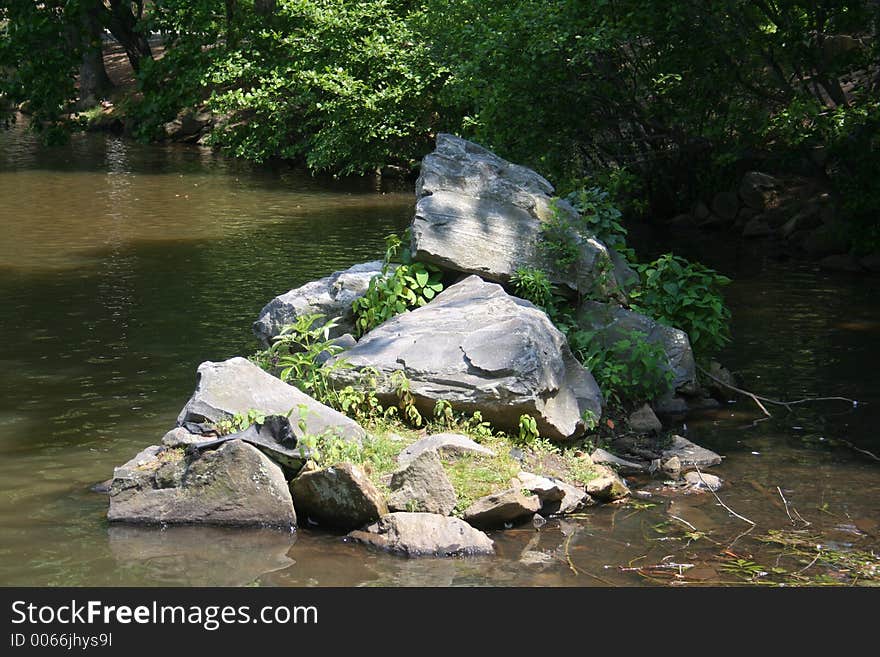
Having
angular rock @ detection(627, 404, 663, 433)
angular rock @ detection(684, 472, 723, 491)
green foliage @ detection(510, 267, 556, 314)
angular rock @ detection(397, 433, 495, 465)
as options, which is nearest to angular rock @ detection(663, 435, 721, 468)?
angular rock @ detection(684, 472, 723, 491)

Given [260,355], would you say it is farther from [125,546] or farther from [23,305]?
[23,305]

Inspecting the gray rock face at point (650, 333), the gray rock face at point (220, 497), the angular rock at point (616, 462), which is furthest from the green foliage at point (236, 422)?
the gray rock face at point (650, 333)

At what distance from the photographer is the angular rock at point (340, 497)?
6.62 meters

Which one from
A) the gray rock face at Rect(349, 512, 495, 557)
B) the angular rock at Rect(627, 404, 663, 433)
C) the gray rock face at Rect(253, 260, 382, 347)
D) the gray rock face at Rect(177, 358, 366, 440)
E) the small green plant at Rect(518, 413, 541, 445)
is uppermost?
the gray rock face at Rect(253, 260, 382, 347)

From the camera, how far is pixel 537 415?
7.79m

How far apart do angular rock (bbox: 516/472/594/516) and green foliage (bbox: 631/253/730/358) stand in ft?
9.70

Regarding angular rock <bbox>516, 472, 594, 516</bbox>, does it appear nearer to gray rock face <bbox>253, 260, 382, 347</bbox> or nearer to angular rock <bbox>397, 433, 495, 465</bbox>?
angular rock <bbox>397, 433, 495, 465</bbox>

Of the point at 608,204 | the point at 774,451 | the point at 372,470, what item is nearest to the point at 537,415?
the point at 372,470

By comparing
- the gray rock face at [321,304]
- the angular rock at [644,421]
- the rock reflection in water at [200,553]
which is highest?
the gray rock face at [321,304]

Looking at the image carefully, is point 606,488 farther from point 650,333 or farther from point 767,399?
point 767,399

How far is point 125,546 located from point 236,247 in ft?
34.9

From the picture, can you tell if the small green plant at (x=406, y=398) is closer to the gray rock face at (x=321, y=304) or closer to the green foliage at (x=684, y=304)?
the gray rock face at (x=321, y=304)

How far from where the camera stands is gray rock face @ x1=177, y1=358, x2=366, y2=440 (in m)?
7.36

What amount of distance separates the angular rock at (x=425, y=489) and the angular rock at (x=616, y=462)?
1.54 meters
